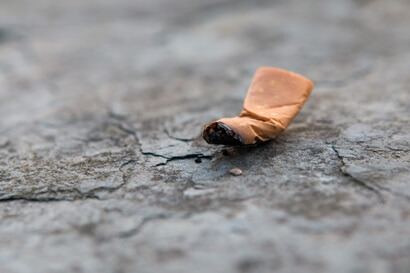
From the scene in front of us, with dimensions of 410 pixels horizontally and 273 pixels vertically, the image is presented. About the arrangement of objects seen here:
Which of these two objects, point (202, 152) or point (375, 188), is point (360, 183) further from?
point (202, 152)

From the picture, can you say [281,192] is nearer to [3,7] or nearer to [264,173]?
[264,173]

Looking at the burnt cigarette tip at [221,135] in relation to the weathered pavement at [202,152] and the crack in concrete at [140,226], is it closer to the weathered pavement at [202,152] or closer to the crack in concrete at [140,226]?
the weathered pavement at [202,152]

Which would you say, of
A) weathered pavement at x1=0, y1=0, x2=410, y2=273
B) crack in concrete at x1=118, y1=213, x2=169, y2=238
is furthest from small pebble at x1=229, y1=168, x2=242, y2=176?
crack in concrete at x1=118, y1=213, x2=169, y2=238

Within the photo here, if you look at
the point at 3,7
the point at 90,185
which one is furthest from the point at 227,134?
the point at 3,7

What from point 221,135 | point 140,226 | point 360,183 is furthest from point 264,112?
point 140,226

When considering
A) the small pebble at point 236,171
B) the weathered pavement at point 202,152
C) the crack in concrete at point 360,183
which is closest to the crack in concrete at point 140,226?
the weathered pavement at point 202,152

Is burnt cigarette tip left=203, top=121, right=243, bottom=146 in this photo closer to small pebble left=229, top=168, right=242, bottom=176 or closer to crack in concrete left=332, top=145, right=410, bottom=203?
small pebble left=229, top=168, right=242, bottom=176

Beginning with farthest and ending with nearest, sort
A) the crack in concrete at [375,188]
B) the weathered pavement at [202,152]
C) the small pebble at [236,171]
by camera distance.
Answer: the small pebble at [236,171]
the crack in concrete at [375,188]
the weathered pavement at [202,152]
